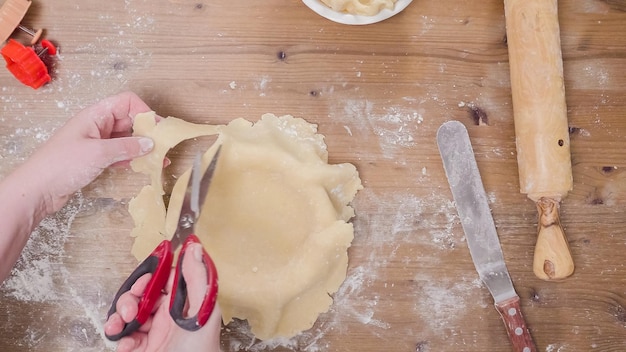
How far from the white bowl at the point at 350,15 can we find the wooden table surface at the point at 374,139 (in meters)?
0.05

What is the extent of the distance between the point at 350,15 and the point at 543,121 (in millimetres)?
397

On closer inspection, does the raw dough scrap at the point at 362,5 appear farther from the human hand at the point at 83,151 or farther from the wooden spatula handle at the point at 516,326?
the wooden spatula handle at the point at 516,326

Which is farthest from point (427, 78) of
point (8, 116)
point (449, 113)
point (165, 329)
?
point (8, 116)

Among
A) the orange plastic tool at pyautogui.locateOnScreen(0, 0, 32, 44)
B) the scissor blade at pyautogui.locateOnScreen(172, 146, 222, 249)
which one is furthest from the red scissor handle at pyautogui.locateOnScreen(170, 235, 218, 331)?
the orange plastic tool at pyautogui.locateOnScreen(0, 0, 32, 44)

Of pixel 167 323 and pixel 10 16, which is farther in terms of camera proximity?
pixel 10 16

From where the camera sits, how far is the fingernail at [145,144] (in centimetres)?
104

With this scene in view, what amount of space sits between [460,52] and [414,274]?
1.44ft

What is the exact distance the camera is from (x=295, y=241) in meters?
1.10

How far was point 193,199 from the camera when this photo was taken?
1066 mm

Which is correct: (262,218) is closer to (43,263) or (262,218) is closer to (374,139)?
(374,139)


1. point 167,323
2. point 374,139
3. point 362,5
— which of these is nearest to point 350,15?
point 362,5

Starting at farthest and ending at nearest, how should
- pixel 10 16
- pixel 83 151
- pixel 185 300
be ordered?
pixel 10 16
pixel 83 151
pixel 185 300

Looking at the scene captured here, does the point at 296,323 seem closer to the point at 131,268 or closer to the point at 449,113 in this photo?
the point at 131,268

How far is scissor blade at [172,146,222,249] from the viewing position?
1050 mm
